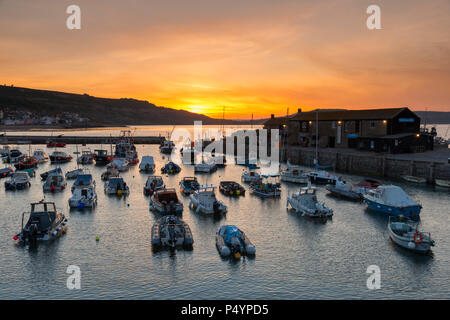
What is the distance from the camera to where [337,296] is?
21234 mm

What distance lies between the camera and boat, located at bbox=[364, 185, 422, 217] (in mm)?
36594

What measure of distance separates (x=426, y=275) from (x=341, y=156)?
49.1 metres

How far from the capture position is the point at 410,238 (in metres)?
27.7

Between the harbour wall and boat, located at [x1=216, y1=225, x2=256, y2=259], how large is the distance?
136 feet

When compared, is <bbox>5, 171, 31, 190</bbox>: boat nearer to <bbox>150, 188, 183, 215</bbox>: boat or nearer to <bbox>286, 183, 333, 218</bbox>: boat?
<bbox>150, 188, 183, 215</bbox>: boat

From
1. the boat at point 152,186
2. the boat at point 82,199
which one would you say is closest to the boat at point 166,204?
the boat at point 82,199

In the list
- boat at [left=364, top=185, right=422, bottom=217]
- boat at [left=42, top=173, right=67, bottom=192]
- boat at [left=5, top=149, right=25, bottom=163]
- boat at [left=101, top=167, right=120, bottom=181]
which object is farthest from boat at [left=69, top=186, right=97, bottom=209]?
boat at [left=5, top=149, right=25, bottom=163]

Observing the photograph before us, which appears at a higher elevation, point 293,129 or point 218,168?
point 293,129

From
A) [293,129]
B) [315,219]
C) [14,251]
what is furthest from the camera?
[293,129]

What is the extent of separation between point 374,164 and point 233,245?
4666 cm

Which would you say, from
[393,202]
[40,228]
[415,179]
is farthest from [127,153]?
[393,202]
